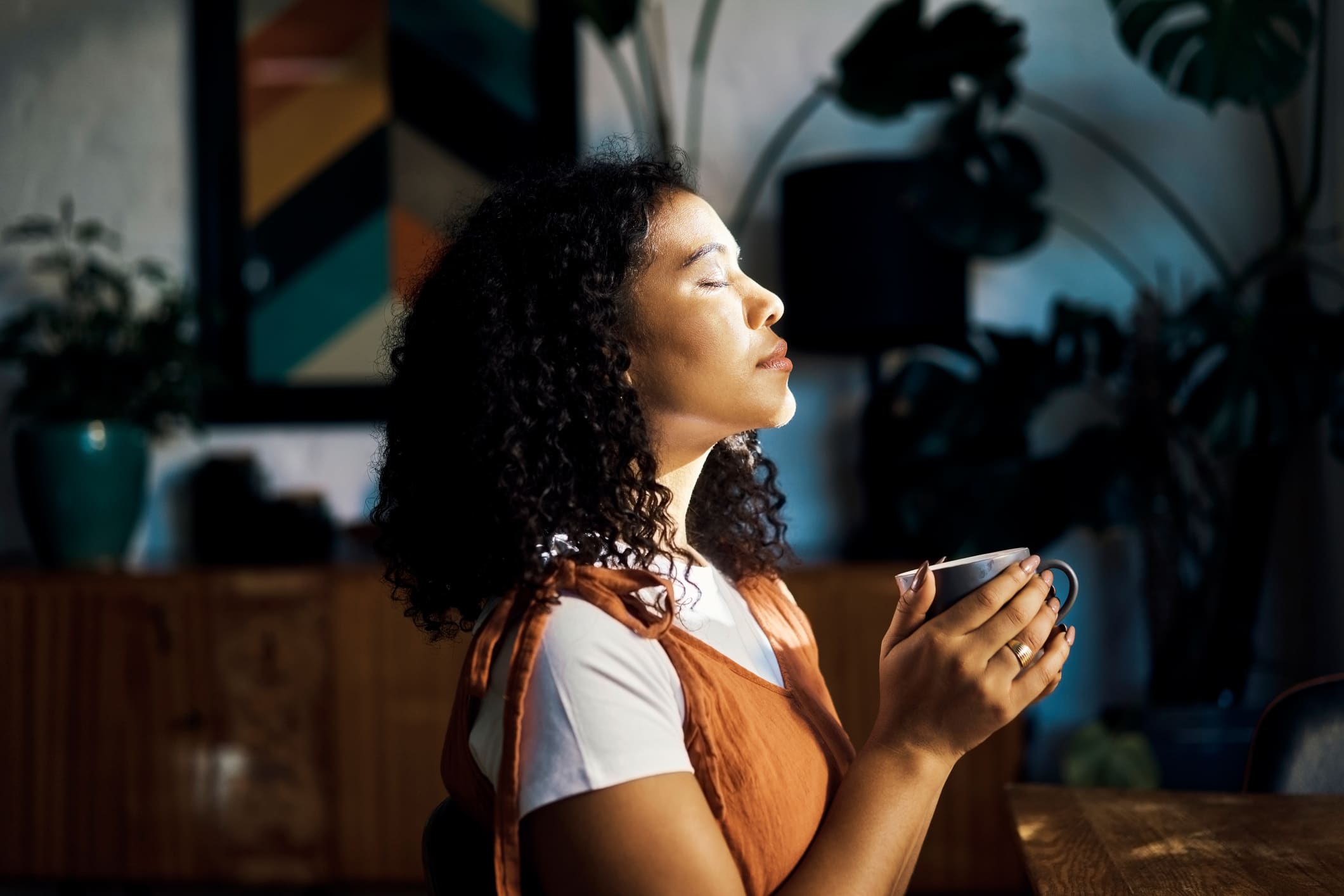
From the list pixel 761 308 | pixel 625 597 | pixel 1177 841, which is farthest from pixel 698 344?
pixel 1177 841

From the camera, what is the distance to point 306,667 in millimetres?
2559

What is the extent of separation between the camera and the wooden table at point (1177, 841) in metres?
0.98

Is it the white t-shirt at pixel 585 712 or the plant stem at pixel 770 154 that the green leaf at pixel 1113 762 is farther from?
the white t-shirt at pixel 585 712

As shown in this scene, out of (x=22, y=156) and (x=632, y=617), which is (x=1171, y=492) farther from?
(x=22, y=156)

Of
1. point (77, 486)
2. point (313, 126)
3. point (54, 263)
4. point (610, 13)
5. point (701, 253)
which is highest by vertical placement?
point (610, 13)

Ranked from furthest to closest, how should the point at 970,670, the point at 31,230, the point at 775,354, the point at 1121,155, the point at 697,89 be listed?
the point at 697,89
the point at 1121,155
the point at 31,230
the point at 775,354
the point at 970,670

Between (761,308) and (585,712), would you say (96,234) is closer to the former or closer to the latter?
(761,308)

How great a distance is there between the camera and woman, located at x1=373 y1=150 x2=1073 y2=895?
2.70 feet

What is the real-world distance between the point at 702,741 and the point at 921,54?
6.32ft

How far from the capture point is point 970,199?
2.53 m

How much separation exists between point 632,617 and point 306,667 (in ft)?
6.11

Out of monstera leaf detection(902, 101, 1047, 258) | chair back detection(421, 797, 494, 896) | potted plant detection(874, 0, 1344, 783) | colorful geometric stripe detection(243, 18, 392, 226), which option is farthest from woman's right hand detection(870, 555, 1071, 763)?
colorful geometric stripe detection(243, 18, 392, 226)

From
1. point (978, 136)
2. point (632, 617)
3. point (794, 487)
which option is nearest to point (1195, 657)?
point (794, 487)

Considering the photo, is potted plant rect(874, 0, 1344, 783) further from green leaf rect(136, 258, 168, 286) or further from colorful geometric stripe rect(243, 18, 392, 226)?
green leaf rect(136, 258, 168, 286)
